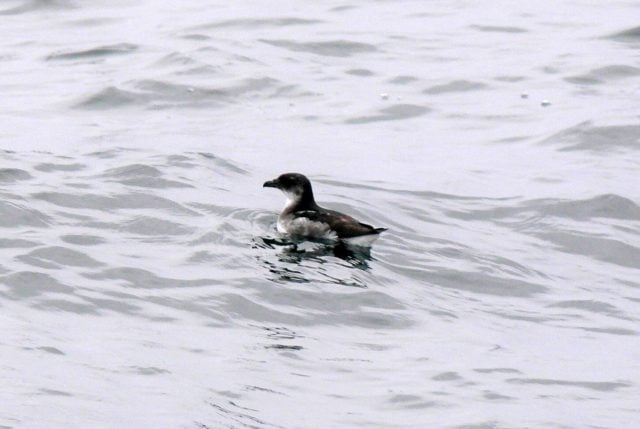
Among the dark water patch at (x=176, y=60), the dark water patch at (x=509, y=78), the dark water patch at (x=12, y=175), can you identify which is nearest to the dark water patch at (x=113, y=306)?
the dark water patch at (x=12, y=175)

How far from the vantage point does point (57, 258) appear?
13.3 meters

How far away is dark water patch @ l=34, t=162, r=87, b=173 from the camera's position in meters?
16.4

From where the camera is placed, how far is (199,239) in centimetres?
1405

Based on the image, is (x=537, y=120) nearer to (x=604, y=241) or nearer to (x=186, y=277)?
(x=604, y=241)

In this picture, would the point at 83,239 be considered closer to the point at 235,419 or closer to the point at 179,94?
the point at 235,419

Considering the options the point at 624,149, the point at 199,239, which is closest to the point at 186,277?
the point at 199,239

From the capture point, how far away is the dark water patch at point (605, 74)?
21.2 m

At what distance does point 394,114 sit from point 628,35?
216 inches

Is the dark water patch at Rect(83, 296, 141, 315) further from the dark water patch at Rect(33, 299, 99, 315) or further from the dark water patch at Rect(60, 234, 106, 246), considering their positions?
the dark water patch at Rect(60, 234, 106, 246)

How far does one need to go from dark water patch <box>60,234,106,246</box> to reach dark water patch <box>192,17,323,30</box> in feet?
35.6

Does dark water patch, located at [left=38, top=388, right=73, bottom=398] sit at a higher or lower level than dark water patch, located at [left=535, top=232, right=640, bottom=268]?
higher

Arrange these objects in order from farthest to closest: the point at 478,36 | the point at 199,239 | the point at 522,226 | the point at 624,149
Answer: the point at 478,36
the point at 624,149
the point at 522,226
the point at 199,239

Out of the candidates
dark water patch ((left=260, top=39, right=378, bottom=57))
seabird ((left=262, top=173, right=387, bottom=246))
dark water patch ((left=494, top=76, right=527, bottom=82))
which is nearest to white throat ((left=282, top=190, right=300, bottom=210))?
seabird ((left=262, top=173, right=387, bottom=246))

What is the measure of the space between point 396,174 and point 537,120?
3.00m
